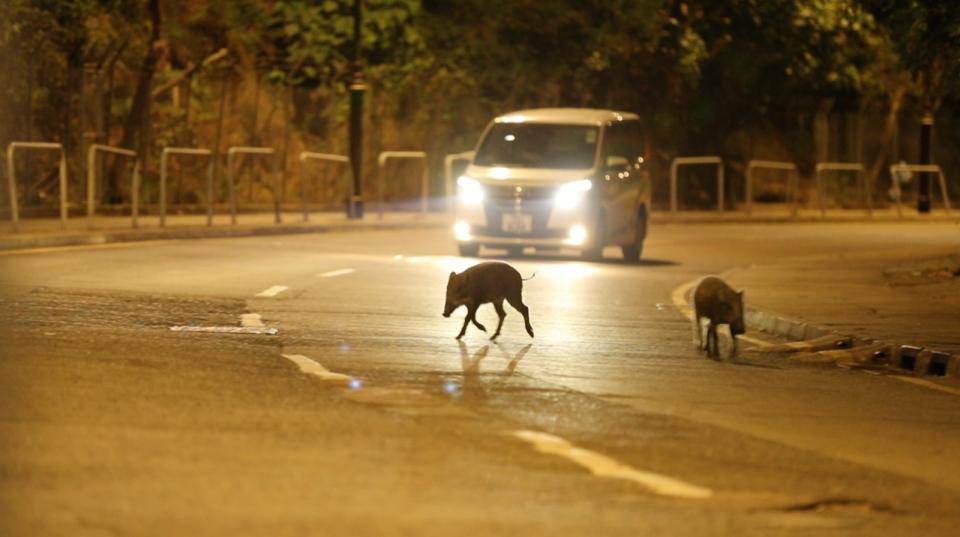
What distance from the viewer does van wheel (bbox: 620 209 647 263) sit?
27.2m

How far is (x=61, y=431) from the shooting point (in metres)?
9.43

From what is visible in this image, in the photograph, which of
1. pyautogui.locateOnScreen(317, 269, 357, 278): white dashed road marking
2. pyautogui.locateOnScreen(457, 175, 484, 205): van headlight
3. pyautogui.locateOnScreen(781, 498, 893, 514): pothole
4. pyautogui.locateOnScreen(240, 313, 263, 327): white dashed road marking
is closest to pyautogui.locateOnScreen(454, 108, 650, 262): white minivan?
pyautogui.locateOnScreen(457, 175, 484, 205): van headlight

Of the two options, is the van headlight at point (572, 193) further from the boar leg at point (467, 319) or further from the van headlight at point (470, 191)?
the boar leg at point (467, 319)

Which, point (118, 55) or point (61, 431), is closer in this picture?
point (61, 431)

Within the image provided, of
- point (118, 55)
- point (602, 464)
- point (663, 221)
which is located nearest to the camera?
point (602, 464)

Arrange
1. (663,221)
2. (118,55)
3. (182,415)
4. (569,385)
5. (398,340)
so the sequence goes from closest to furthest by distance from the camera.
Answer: (182,415) < (569,385) < (398,340) < (118,55) < (663,221)

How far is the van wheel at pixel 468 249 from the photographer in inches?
1048

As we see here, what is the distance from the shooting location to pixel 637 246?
1083 inches

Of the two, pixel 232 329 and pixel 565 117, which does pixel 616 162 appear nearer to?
pixel 565 117

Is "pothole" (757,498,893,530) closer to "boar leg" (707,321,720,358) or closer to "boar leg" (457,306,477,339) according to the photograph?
"boar leg" (707,321,720,358)

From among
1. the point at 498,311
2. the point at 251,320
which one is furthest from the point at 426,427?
the point at 251,320

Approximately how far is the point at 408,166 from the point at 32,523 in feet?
113

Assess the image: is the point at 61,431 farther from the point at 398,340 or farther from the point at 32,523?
the point at 398,340

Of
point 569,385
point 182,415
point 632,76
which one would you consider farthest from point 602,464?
point 632,76
